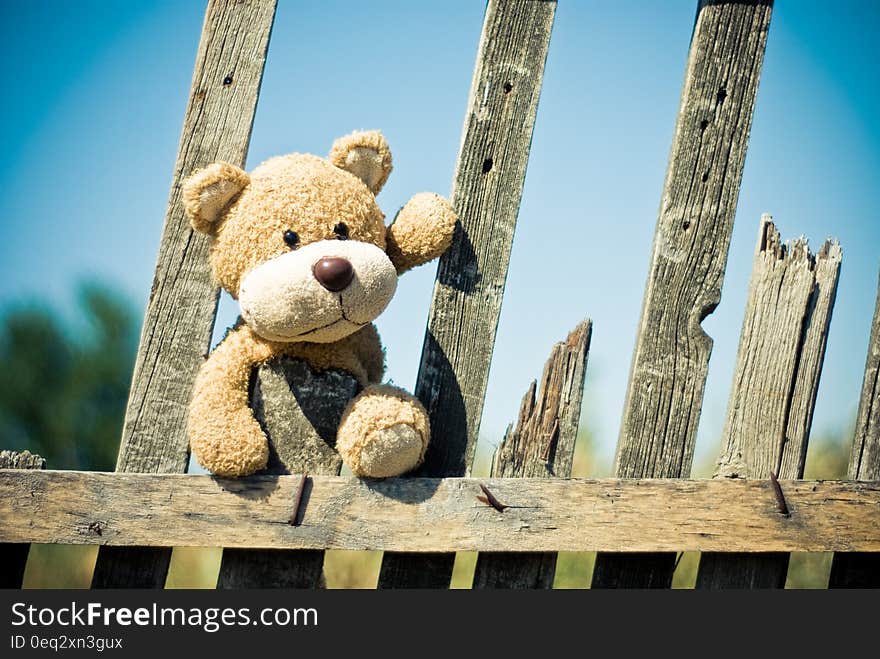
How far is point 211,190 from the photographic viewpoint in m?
2.19

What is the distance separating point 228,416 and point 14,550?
78 cm

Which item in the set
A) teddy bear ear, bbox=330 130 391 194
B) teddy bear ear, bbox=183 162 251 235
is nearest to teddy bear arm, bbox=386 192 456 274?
teddy bear ear, bbox=330 130 391 194

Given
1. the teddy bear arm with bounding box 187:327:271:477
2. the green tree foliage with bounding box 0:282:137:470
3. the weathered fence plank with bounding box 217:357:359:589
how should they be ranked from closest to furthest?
the teddy bear arm with bounding box 187:327:271:477
the weathered fence plank with bounding box 217:357:359:589
the green tree foliage with bounding box 0:282:137:470

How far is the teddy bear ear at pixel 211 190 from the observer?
7.14 feet

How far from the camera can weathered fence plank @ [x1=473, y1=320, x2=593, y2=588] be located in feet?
7.59

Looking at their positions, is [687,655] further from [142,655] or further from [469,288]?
[142,655]

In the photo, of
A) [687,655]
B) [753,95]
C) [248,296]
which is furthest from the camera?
[753,95]

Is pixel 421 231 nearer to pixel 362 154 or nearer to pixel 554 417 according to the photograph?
pixel 362 154

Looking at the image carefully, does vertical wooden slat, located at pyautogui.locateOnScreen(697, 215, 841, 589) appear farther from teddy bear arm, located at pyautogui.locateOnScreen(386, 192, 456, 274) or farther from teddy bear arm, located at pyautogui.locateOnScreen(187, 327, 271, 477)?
teddy bear arm, located at pyautogui.locateOnScreen(187, 327, 271, 477)

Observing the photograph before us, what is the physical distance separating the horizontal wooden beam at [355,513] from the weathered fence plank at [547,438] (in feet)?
0.28

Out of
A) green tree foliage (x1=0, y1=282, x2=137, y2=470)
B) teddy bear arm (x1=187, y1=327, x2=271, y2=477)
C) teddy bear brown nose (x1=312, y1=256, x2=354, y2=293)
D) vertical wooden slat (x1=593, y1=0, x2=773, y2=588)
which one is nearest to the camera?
teddy bear brown nose (x1=312, y1=256, x2=354, y2=293)

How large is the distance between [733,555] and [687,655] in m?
0.32

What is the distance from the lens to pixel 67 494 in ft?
7.34

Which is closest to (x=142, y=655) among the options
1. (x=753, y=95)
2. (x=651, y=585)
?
(x=651, y=585)
